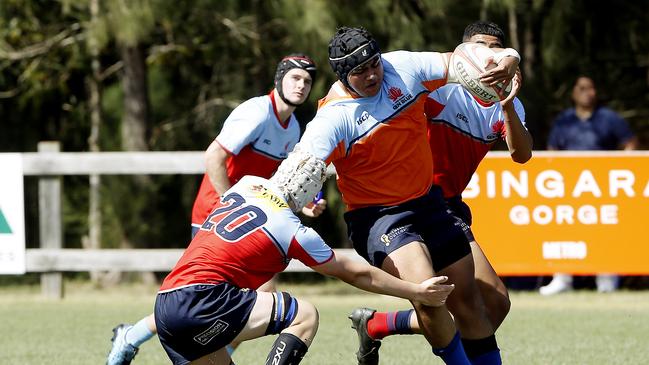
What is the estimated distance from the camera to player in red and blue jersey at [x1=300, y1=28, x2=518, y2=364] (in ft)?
17.3

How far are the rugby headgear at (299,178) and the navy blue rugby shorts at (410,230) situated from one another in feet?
2.23

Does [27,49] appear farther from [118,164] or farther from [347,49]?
[347,49]

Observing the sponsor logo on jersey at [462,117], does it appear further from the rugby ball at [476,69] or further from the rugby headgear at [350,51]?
the rugby headgear at [350,51]

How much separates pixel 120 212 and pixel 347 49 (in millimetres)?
7445

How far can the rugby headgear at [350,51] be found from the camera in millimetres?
5250

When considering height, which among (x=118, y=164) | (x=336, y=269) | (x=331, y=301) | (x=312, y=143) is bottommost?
(x=331, y=301)

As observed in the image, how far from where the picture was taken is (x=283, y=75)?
23.8ft

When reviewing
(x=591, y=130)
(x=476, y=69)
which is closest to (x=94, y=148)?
(x=591, y=130)

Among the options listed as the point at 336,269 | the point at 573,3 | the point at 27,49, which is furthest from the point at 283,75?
Answer: the point at 27,49

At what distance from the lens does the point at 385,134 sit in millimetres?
5367

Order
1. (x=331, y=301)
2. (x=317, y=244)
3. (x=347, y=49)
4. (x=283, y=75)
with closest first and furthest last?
1. (x=317, y=244)
2. (x=347, y=49)
3. (x=283, y=75)
4. (x=331, y=301)

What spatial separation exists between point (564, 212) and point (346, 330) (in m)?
2.58

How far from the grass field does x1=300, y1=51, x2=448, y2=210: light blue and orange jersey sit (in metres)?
1.65

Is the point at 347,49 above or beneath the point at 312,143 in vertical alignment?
above
